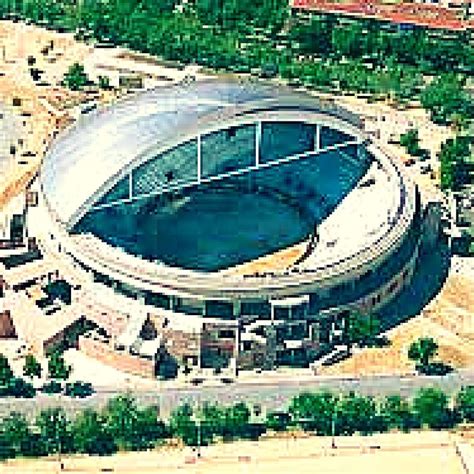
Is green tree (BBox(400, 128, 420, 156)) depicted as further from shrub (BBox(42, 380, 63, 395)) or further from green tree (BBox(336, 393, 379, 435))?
shrub (BBox(42, 380, 63, 395))

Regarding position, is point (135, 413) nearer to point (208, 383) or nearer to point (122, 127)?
point (208, 383)

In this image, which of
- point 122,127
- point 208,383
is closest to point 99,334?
point 208,383

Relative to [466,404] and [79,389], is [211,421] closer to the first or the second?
[79,389]

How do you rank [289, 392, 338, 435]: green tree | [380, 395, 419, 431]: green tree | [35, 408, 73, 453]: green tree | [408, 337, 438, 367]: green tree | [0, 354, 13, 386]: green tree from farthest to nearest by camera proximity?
[408, 337, 438, 367]: green tree < [0, 354, 13, 386]: green tree < [380, 395, 419, 431]: green tree < [289, 392, 338, 435]: green tree < [35, 408, 73, 453]: green tree

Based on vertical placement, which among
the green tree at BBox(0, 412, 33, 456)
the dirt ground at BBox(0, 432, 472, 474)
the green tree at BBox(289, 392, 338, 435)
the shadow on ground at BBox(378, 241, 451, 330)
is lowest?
the dirt ground at BBox(0, 432, 472, 474)

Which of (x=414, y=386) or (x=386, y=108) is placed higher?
(x=386, y=108)

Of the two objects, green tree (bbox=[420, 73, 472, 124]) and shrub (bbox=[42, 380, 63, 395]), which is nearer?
shrub (bbox=[42, 380, 63, 395])

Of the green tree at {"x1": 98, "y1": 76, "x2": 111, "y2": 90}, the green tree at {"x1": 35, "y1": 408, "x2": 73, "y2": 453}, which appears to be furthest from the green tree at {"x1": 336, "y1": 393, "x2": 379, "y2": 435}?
the green tree at {"x1": 98, "y1": 76, "x2": 111, "y2": 90}
